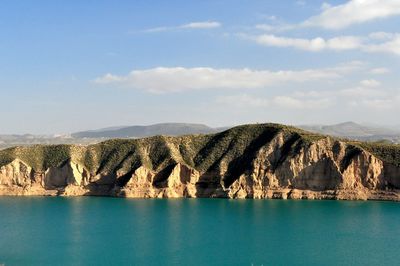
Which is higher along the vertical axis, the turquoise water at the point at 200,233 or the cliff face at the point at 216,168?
the cliff face at the point at 216,168

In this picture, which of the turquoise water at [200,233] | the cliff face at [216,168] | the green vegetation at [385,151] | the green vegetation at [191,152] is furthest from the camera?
the green vegetation at [191,152]

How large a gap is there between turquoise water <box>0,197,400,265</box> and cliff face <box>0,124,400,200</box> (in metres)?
9.53

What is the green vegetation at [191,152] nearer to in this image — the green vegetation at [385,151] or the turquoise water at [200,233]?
the green vegetation at [385,151]

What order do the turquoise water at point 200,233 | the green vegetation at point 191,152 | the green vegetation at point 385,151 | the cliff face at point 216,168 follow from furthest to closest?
the green vegetation at point 191,152
the green vegetation at point 385,151
the cliff face at point 216,168
the turquoise water at point 200,233

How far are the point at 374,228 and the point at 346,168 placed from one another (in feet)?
153

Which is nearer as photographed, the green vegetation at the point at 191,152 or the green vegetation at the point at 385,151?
the green vegetation at the point at 385,151

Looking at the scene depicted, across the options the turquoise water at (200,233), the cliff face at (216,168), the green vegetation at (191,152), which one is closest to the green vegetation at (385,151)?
the green vegetation at (191,152)

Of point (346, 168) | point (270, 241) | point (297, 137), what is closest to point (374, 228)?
point (270, 241)

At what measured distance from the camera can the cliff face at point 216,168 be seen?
146 m

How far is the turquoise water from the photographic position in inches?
3073

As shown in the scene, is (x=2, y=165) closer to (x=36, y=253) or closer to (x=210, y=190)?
(x=210, y=190)

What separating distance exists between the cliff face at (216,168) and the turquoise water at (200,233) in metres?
9.53

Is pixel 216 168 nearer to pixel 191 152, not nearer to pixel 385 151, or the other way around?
pixel 191 152

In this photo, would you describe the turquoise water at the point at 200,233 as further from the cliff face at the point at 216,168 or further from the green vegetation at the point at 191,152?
the green vegetation at the point at 191,152
